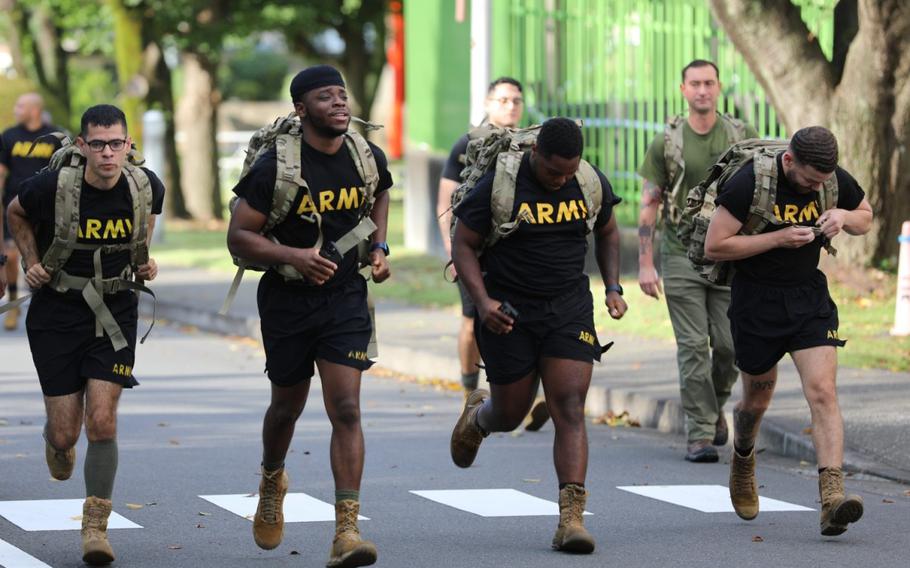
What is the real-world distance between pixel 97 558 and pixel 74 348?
948 mm

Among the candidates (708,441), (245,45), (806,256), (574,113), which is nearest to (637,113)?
(574,113)

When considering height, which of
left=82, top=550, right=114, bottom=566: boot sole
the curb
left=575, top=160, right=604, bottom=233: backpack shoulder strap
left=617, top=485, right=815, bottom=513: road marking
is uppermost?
left=575, top=160, right=604, bottom=233: backpack shoulder strap

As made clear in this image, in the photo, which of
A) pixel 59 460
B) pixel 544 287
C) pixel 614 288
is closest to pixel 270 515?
pixel 59 460

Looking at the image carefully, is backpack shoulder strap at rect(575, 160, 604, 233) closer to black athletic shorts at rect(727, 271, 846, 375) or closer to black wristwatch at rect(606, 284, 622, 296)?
black wristwatch at rect(606, 284, 622, 296)

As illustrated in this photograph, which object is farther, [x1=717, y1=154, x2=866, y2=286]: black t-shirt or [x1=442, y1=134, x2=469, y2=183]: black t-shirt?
[x1=442, y1=134, x2=469, y2=183]: black t-shirt

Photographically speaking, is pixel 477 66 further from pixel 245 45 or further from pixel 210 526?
pixel 245 45

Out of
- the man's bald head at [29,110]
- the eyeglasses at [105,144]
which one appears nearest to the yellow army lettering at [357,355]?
the eyeglasses at [105,144]

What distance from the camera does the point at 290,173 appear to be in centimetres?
705

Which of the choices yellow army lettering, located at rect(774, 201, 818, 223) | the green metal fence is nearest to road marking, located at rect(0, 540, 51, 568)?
yellow army lettering, located at rect(774, 201, 818, 223)

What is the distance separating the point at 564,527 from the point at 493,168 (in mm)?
1627

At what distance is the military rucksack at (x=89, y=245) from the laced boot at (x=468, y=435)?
72.7 inches

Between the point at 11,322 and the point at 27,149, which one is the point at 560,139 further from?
the point at 11,322

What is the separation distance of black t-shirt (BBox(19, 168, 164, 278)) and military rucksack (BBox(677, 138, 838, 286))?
2619mm

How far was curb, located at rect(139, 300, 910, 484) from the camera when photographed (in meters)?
9.67
